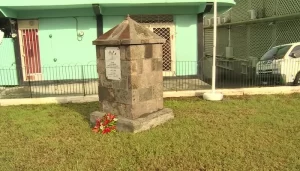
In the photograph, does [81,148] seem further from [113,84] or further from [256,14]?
[256,14]

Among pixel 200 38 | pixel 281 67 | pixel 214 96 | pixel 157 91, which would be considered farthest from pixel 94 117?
pixel 281 67

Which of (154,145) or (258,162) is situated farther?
(154,145)

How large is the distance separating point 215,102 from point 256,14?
13.2 m

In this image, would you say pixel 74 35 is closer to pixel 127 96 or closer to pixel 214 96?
pixel 214 96

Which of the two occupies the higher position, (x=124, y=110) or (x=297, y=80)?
(x=297, y=80)

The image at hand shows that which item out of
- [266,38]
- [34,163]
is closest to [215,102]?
[34,163]

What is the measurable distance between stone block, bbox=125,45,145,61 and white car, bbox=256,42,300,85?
6.74 m

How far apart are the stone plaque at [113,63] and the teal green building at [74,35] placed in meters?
5.50

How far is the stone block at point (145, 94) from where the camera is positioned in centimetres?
622

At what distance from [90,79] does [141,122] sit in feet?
21.3

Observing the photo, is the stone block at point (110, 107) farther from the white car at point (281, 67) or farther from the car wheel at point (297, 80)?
the car wheel at point (297, 80)

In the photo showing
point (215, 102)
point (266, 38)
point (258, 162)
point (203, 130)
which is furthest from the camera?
point (266, 38)

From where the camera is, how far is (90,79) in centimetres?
1204

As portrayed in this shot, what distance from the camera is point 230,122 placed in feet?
21.7
